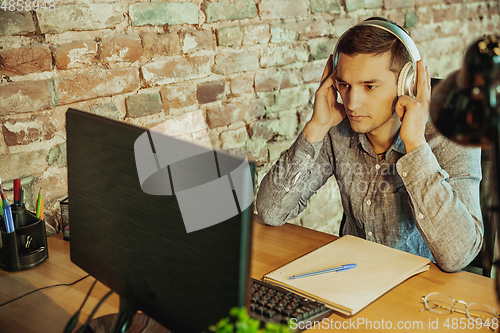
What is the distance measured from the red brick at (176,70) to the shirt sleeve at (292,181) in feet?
1.42

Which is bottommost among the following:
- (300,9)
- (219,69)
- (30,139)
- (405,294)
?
(405,294)

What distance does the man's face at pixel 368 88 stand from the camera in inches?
50.7

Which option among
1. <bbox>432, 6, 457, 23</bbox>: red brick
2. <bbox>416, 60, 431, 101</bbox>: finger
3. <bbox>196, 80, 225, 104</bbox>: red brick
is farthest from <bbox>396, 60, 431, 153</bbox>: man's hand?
<bbox>432, 6, 457, 23</bbox>: red brick

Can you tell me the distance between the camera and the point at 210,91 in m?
1.63

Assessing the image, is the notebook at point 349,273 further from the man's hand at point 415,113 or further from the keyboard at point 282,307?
the man's hand at point 415,113

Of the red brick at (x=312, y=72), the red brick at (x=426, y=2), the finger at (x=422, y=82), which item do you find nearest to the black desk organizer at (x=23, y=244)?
the finger at (x=422, y=82)

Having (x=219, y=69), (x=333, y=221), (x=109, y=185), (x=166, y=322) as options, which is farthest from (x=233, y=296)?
(x=333, y=221)

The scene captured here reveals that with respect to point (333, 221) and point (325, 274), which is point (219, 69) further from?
point (333, 221)

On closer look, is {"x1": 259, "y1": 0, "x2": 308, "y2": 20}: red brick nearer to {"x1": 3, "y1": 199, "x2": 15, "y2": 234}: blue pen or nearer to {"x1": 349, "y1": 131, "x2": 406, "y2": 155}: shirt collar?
{"x1": 349, "y1": 131, "x2": 406, "y2": 155}: shirt collar

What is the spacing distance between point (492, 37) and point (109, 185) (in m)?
0.59

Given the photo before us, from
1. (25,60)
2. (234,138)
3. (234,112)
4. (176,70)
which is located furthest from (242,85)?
(25,60)

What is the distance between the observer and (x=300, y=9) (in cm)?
187

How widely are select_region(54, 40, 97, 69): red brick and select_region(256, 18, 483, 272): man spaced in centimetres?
68

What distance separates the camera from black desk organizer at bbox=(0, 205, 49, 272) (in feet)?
3.44
